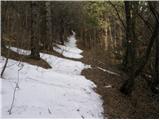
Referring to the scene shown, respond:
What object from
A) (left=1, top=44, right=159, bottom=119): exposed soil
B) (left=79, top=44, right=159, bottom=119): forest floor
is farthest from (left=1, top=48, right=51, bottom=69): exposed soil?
(left=79, top=44, right=159, bottom=119): forest floor

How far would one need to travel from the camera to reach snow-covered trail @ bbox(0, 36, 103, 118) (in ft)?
29.1

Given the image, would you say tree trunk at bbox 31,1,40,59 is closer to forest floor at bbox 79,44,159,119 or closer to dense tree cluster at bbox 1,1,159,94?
dense tree cluster at bbox 1,1,159,94

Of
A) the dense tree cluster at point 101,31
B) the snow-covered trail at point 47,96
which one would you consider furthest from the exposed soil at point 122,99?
the dense tree cluster at point 101,31

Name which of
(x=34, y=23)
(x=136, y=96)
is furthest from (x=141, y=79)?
(x=34, y=23)

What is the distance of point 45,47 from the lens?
25828 millimetres

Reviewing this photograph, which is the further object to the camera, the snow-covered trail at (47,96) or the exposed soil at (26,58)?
the exposed soil at (26,58)

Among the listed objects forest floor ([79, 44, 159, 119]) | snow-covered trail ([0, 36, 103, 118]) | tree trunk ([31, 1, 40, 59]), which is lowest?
forest floor ([79, 44, 159, 119])

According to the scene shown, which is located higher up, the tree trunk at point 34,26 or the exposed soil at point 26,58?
the tree trunk at point 34,26

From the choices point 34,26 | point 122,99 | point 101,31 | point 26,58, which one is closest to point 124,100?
point 122,99

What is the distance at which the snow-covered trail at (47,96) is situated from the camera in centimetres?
887

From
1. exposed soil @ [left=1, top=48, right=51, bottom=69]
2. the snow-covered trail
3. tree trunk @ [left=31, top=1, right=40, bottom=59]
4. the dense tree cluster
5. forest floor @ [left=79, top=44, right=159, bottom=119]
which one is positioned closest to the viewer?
the snow-covered trail

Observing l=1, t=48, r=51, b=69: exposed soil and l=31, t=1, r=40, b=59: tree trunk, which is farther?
l=31, t=1, r=40, b=59: tree trunk

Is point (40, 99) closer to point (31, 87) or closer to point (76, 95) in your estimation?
point (31, 87)

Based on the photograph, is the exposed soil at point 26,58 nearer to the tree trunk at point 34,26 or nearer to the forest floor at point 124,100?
the tree trunk at point 34,26
